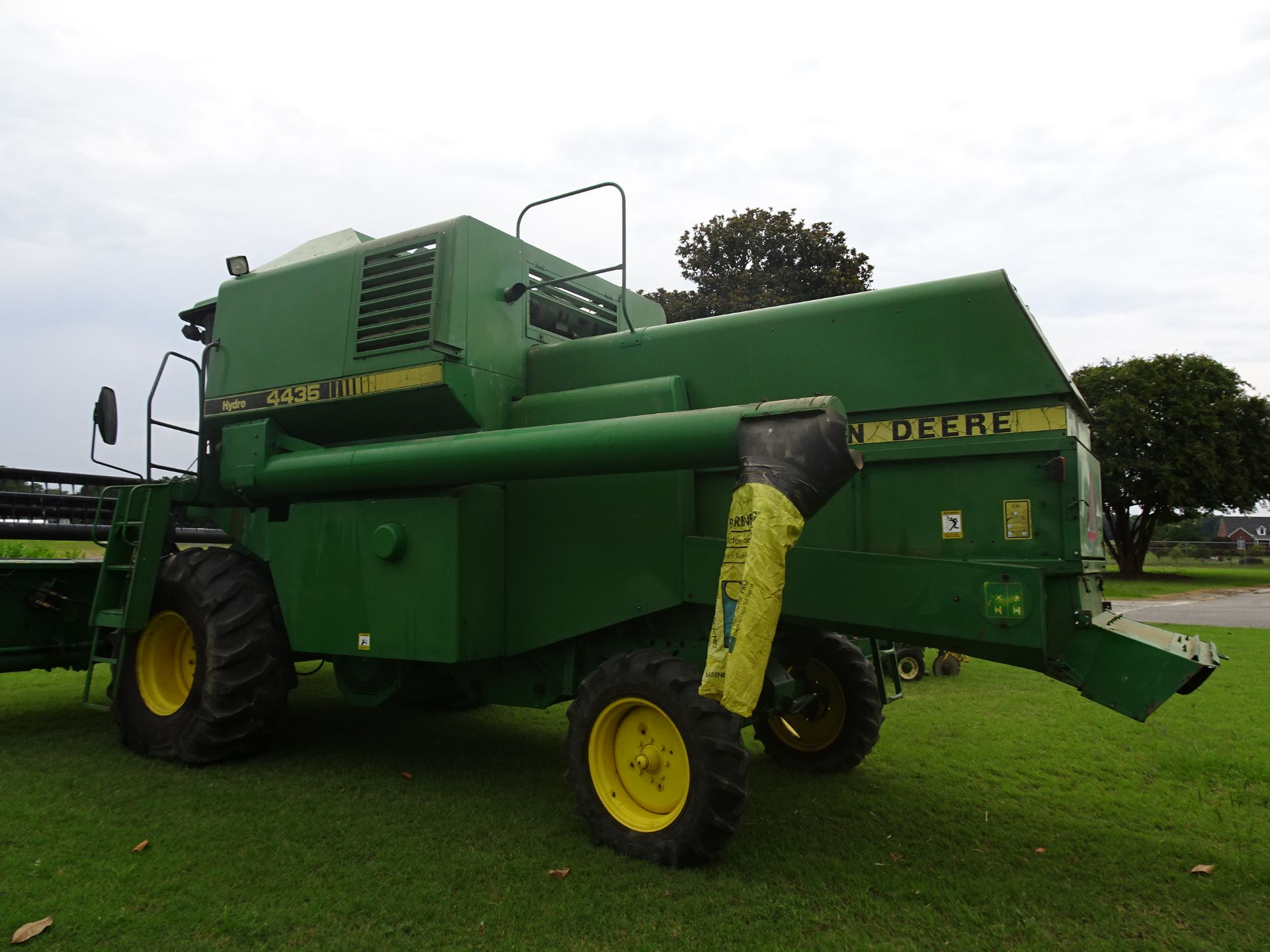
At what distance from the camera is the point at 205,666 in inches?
218

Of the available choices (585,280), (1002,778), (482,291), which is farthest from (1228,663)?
(482,291)

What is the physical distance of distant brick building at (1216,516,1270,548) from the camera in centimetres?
7619

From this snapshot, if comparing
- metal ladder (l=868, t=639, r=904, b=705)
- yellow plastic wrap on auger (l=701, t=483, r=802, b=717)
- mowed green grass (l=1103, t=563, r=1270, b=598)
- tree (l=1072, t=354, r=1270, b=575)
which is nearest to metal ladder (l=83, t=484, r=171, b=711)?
yellow plastic wrap on auger (l=701, t=483, r=802, b=717)

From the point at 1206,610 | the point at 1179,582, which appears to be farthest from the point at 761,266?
the point at 1179,582

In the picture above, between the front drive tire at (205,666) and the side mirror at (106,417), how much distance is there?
95 cm

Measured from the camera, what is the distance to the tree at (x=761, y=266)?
20.4 metres

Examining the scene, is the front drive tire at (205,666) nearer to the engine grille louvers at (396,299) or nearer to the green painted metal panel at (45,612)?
the green painted metal panel at (45,612)

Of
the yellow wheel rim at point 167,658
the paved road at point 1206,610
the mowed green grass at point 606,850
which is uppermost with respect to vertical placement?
the yellow wheel rim at point 167,658

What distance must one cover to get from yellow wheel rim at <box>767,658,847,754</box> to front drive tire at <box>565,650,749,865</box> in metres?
1.59

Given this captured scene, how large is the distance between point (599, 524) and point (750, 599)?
4.96 feet

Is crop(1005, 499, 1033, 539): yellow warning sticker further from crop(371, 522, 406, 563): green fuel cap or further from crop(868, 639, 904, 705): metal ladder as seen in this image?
crop(371, 522, 406, 563): green fuel cap

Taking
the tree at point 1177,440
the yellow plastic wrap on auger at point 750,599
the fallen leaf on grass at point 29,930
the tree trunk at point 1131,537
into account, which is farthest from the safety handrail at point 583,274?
the tree trunk at point 1131,537

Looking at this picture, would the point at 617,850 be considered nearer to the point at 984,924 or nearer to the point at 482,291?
the point at 984,924

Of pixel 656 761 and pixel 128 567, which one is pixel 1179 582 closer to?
pixel 656 761
